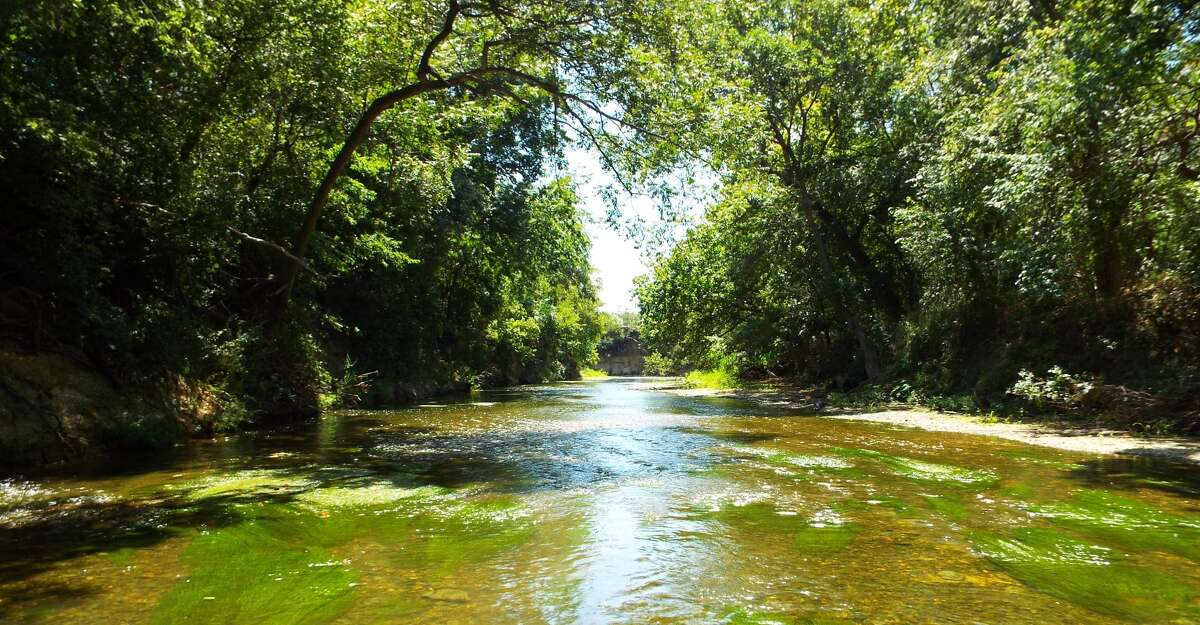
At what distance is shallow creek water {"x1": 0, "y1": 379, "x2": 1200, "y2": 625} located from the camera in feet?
11.5

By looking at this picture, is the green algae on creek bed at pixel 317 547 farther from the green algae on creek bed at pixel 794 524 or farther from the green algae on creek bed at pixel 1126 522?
the green algae on creek bed at pixel 1126 522

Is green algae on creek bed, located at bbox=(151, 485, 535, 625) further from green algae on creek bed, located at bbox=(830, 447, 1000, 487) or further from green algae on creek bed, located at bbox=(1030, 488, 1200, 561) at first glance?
green algae on creek bed, located at bbox=(830, 447, 1000, 487)

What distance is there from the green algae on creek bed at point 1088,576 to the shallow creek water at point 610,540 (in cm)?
2

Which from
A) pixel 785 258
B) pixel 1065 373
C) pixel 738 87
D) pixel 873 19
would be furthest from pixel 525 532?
pixel 873 19

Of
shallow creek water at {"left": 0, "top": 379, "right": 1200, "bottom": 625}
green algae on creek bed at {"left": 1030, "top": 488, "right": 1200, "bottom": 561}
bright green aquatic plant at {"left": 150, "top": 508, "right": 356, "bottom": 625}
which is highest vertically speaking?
green algae on creek bed at {"left": 1030, "top": 488, "right": 1200, "bottom": 561}

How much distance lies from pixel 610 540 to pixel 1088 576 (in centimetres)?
314

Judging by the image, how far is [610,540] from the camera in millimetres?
4820

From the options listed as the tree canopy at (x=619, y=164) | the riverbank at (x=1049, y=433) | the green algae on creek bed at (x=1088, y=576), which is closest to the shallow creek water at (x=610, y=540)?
the green algae on creek bed at (x=1088, y=576)

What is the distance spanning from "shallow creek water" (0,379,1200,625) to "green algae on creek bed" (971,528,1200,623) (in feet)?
0.06

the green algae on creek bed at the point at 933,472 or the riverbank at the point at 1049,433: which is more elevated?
the riverbank at the point at 1049,433

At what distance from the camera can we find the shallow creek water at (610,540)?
3494 millimetres

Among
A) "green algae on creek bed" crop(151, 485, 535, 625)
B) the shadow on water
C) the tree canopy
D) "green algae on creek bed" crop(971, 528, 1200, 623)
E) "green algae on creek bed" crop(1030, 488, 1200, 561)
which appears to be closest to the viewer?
"green algae on creek bed" crop(971, 528, 1200, 623)

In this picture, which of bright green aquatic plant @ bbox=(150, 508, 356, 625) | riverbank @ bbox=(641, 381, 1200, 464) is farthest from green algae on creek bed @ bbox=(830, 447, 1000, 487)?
bright green aquatic plant @ bbox=(150, 508, 356, 625)

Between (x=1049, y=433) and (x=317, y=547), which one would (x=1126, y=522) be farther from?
(x=317, y=547)
